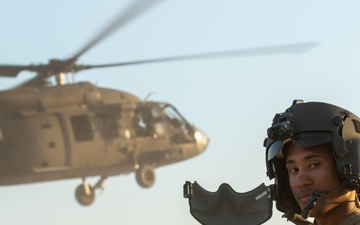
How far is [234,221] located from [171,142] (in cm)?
2771

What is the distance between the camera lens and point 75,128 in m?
31.5

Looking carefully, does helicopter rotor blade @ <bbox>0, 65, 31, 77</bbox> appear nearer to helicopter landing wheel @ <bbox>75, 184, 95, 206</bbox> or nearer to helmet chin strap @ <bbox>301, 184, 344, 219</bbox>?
helicopter landing wheel @ <bbox>75, 184, 95, 206</bbox>

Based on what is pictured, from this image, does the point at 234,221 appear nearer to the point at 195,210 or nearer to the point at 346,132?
the point at 195,210

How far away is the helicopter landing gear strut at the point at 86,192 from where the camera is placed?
112 feet

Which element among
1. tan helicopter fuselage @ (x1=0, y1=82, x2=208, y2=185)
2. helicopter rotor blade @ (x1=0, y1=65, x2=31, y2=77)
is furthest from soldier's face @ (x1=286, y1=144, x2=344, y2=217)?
tan helicopter fuselage @ (x1=0, y1=82, x2=208, y2=185)

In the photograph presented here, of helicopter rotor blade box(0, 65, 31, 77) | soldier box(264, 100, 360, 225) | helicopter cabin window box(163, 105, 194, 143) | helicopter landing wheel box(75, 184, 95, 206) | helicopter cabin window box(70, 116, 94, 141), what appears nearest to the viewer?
soldier box(264, 100, 360, 225)

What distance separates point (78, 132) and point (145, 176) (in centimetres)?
353

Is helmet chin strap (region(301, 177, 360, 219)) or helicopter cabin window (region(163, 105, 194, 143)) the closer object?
helmet chin strap (region(301, 177, 360, 219))

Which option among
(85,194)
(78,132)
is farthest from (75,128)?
(85,194)

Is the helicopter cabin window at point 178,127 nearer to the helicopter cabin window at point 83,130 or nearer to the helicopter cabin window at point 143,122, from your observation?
the helicopter cabin window at point 143,122

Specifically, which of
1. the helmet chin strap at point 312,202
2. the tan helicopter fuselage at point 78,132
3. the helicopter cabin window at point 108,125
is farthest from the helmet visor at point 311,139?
the helicopter cabin window at point 108,125

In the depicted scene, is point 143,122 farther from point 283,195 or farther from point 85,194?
point 283,195

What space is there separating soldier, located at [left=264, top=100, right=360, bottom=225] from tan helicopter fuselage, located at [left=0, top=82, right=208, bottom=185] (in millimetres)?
25298

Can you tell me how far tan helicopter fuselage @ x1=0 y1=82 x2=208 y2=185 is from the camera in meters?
30.2
